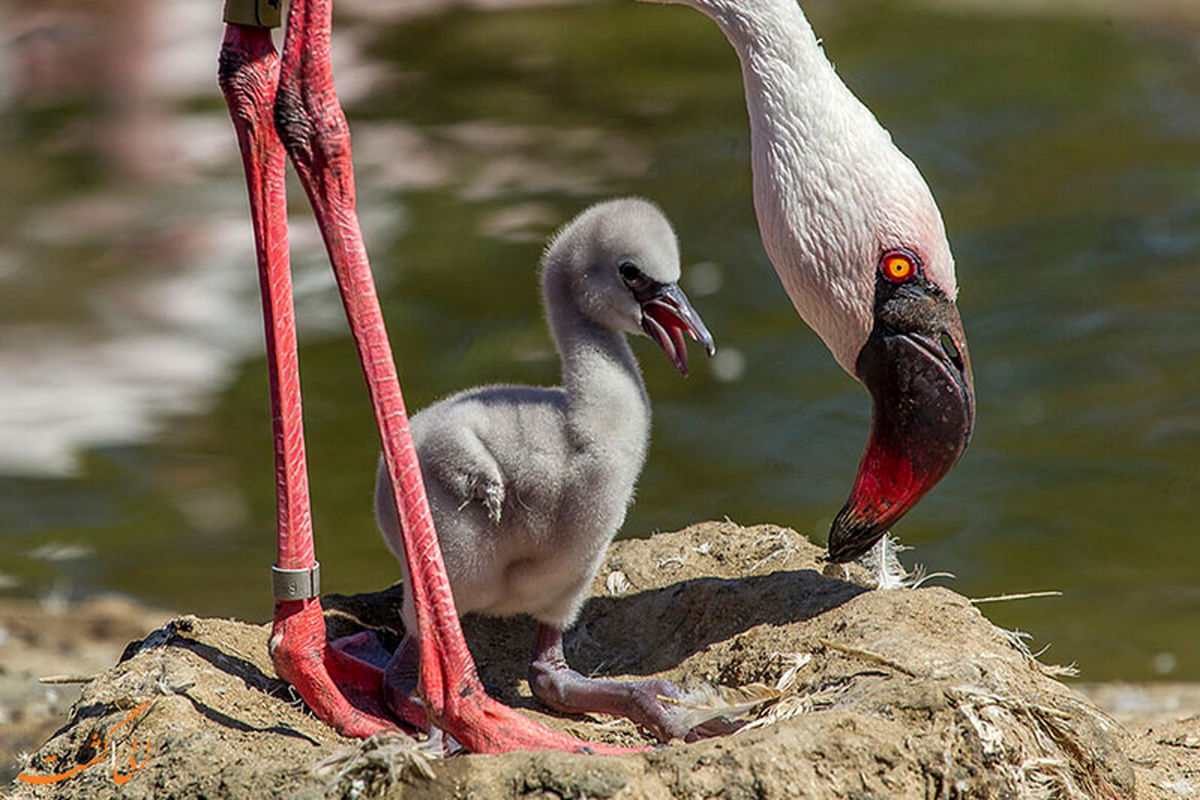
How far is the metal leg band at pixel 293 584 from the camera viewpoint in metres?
3.11

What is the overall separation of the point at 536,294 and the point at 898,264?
4.16m

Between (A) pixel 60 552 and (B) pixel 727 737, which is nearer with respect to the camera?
(B) pixel 727 737

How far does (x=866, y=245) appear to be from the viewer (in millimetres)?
3076

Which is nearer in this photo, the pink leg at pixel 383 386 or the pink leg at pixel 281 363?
the pink leg at pixel 383 386

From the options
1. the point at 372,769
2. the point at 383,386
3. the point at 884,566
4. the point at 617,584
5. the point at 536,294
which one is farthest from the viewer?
the point at 536,294

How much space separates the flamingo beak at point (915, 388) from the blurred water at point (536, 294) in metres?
2.28

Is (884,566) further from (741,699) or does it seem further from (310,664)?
(310,664)

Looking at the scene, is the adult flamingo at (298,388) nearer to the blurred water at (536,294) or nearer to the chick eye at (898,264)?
the chick eye at (898,264)

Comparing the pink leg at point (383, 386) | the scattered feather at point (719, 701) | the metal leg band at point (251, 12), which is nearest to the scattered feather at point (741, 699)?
the scattered feather at point (719, 701)

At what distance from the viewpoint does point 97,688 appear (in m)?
3.07

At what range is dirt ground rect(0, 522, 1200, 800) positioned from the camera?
2.46m

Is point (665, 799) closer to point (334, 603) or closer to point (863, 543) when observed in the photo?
point (863, 543)

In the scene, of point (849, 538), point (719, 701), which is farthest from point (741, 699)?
point (849, 538)

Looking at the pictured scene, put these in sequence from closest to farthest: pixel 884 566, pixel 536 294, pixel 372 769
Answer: pixel 372 769
pixel 884 566
pixel 536 294
